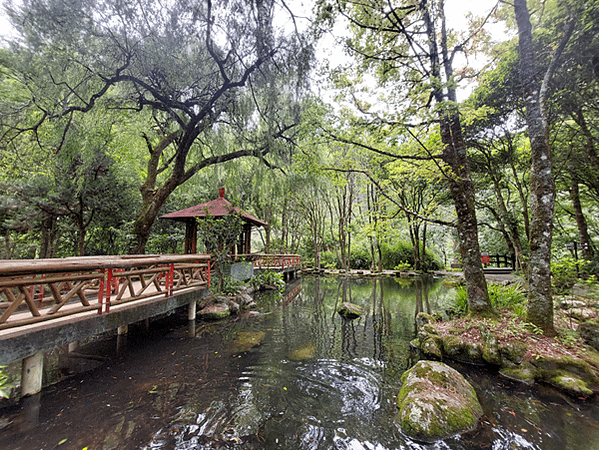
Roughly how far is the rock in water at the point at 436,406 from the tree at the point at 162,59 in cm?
573

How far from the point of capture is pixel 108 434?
2.55 metres

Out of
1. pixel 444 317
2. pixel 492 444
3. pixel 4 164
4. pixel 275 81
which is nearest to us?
pixel 492 444

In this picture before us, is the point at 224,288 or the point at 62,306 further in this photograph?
the point at 224,288

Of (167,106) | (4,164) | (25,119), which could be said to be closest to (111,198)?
(4,164)

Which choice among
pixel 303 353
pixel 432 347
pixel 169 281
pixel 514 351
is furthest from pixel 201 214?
pixel 514 351

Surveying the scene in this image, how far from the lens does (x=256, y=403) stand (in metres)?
3.15

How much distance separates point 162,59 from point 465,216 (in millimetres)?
6961

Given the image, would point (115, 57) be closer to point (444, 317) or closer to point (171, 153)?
point (171, 153)

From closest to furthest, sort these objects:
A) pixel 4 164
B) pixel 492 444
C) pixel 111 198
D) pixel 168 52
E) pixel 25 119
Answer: pixel 492 444, pixel 168 52, pixel 25 119, pixel 4 164, pixel 111 198

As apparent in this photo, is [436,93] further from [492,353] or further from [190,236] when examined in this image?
[190,236]

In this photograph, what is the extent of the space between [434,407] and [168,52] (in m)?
7.18

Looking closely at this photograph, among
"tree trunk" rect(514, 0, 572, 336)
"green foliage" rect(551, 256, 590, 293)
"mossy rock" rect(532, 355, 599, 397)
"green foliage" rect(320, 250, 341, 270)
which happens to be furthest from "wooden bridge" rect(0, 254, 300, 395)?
"green foliage" rect(320, 250, 341, 270)

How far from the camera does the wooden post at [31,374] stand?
123 inches

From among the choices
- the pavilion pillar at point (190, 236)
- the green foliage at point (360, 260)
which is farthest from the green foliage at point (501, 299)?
the green foliage at point (360, 260)
